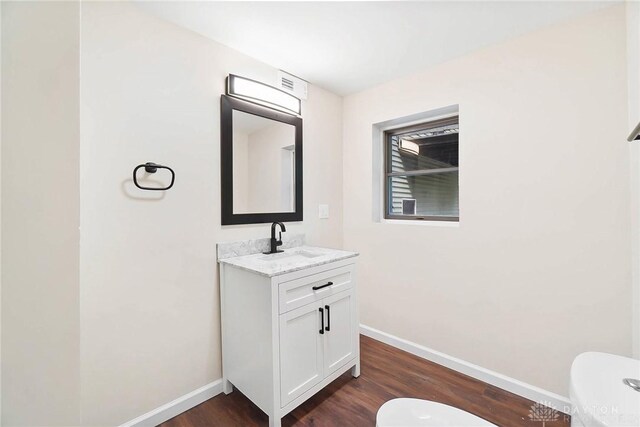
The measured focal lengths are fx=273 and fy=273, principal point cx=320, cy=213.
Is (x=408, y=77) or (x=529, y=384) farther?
(x=408, y=77)

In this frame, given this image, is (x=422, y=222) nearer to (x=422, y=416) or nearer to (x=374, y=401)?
(x=374, y=401)

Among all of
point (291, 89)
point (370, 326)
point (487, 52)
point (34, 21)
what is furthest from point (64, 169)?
point (370, 326)

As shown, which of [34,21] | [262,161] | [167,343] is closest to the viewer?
[34,21]

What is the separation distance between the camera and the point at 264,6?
1.46 metres

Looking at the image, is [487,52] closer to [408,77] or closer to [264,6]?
[408,77]

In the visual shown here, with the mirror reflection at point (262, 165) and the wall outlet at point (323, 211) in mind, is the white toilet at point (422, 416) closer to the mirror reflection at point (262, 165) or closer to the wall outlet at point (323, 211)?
the mirror reflection at point (262, 165)

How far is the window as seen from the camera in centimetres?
221

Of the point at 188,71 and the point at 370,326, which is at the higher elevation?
the point at 188,71

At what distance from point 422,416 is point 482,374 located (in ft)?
3.56

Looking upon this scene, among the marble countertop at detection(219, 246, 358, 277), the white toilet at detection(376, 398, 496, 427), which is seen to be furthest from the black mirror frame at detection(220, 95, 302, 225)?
the white toilet at detection(376, 398, 496, 427)

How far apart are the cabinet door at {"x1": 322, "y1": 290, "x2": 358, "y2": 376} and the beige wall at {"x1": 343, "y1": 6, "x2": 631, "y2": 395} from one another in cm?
62

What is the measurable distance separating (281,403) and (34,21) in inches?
65.9

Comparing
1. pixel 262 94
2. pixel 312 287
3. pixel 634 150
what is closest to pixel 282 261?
pixel 312 287

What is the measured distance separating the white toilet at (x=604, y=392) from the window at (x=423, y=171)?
4.00ft
